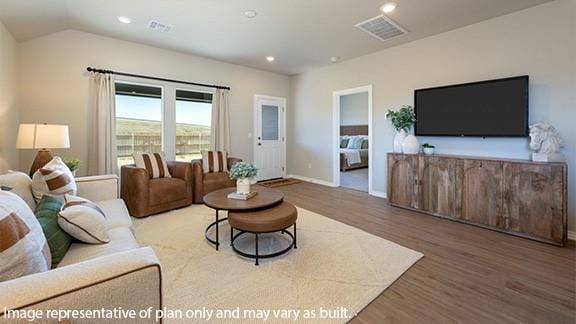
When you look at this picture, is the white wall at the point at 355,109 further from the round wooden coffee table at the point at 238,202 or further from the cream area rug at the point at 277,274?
the round wooden coffee table at the point at 238,202

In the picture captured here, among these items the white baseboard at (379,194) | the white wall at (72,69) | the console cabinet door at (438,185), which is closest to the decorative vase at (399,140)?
the console cabinet door at (438,185)

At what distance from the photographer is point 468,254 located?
2559 millimetres

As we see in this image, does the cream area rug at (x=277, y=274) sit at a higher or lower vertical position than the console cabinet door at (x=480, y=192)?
lower

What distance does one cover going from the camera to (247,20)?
3.49m

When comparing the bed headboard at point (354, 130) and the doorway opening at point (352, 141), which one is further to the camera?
the bed headboard at point (354, 130)

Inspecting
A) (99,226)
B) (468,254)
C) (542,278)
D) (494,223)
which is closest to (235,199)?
(99,226)

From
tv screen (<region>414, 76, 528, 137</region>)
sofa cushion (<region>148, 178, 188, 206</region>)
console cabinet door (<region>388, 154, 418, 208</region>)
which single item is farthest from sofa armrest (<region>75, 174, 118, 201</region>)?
tv screen (<region>414, 76, 528, 137</region>)

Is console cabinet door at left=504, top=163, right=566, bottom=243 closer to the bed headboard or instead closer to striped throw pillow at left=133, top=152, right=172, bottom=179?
striped throw pillow at left=133, top=152, right=172, bottom=179

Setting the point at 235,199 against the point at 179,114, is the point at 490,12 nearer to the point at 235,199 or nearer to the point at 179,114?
the point at 235,199

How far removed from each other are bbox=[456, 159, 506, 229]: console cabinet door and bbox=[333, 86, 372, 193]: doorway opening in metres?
1.81

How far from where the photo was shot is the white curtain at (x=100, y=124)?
4.00 m

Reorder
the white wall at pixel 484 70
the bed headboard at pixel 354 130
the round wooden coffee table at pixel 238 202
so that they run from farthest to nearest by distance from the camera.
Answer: the bed headboard at pixel 354 130 < the white wall at pixel 484 70 < the round wooden coffee table at pixel 238 202

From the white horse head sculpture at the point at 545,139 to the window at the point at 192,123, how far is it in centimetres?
511

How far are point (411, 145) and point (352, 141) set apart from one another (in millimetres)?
4694
